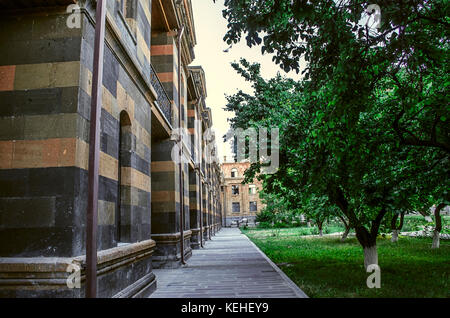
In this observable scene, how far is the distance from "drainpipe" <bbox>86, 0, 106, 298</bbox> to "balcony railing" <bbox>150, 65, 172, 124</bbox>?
4998 millimetres

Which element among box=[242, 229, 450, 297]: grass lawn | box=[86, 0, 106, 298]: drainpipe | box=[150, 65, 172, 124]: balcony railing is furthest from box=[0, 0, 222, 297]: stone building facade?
box=[242, 229, 450, 297]: grass lawn

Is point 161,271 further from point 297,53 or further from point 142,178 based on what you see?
point 297,53

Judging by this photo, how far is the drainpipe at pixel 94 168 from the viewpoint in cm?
368

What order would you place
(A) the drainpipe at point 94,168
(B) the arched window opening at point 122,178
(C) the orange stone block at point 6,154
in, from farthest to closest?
(B) the arched window opening at point 122,178, (C) the orange stone block at point 6,154, (A) the drainpipe at point 94,168

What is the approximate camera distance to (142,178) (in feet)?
22.4

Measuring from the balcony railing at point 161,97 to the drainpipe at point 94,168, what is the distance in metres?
5.00

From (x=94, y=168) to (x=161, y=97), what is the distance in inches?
260

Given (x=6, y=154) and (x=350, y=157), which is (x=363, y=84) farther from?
(x=6, y=154)

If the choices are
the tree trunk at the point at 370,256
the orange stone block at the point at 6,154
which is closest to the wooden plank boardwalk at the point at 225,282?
the tree trunk at the point at 370,256

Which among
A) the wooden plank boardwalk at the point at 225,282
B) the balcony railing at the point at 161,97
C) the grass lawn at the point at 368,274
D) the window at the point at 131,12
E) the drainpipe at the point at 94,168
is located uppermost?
the window at the point at 131,12

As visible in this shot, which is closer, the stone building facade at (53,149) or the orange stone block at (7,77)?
the stone building facade at (53,149)

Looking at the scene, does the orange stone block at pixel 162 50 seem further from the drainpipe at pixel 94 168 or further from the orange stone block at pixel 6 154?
the orange stone block at pixel 6 154
